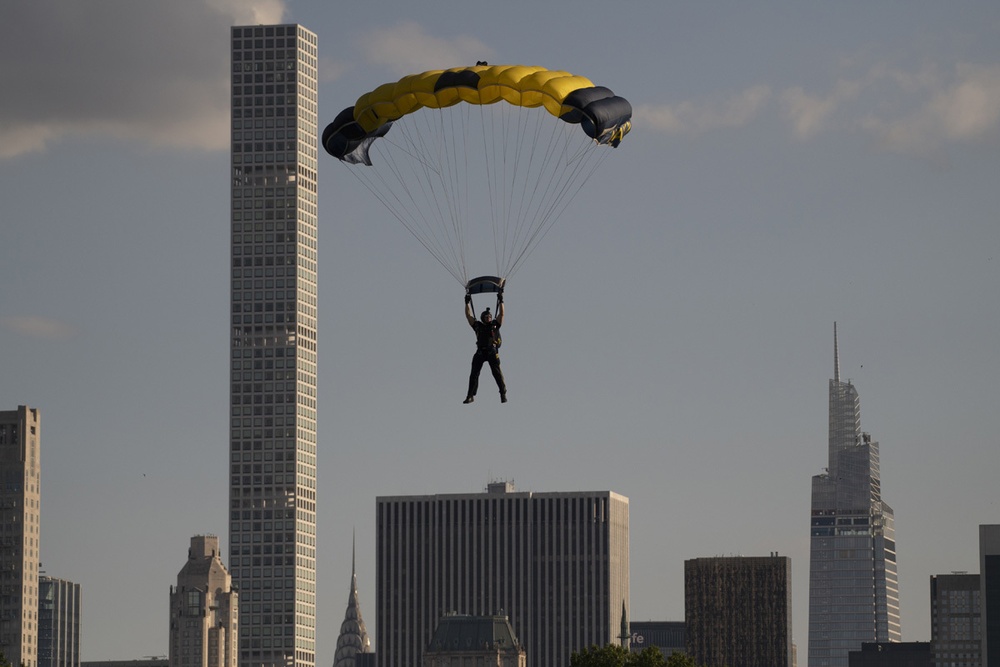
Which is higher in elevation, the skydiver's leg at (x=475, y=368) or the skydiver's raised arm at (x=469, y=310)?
the skydiver's raised arm at (x=469, y=310)

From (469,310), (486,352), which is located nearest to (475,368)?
(486,352)

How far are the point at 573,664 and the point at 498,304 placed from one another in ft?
288

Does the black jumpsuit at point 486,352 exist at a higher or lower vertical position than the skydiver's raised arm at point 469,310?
lower

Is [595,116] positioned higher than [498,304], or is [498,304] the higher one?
[595,116]

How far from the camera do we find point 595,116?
10031 centimetres

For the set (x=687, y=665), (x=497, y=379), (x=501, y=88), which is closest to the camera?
(x=497, y=379)

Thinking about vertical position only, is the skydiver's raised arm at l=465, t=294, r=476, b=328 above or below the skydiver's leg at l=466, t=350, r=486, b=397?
above

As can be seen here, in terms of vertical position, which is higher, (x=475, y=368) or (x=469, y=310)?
(x=469, y=310)

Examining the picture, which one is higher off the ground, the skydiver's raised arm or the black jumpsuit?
the skydiver's raised arm

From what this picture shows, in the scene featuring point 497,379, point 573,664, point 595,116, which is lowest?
point 573,664

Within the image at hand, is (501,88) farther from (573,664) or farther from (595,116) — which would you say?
(573,664)

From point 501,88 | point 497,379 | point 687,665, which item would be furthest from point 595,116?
point 687,665

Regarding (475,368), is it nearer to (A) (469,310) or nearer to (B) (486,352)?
(B) (486,352)

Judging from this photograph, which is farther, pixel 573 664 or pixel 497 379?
pixel 573 664
